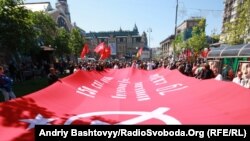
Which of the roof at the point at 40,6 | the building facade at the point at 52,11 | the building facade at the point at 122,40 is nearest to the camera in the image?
the building facade at the point at 52,11

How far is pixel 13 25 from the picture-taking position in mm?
→ 25062

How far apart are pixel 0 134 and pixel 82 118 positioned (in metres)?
1.98

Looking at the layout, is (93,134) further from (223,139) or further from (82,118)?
(82,118)

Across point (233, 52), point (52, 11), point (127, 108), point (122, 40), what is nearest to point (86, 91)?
point (127, 108)

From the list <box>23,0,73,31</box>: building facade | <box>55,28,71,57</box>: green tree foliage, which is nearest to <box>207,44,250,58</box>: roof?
<box>55,28,71,57</box>: green tree foliage

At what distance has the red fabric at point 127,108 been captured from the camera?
6652mm

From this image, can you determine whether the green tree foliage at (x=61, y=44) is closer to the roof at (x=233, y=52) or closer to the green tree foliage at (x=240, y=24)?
the green tree foliage at (x=240, y=24)

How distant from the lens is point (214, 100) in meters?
8.06

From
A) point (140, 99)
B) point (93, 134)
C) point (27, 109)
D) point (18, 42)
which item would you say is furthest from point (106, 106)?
point (18, 42)

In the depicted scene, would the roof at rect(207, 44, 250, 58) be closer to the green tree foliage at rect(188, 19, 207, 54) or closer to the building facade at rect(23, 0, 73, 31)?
the green tree foliage at rect(188, 19, 207, 54)
